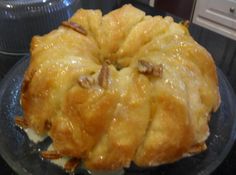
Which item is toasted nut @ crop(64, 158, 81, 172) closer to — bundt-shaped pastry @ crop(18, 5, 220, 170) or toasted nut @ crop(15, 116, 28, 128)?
bundt-shaped pastry @ crop(18, 5, 220, 170)

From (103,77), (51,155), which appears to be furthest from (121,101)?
(51,155)

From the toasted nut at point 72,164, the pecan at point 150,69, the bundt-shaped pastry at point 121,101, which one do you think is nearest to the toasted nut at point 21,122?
the bundt-shaped pastry at point 121,101

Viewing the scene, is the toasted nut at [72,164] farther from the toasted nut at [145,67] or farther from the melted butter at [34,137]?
the toasted nut at [145,67]

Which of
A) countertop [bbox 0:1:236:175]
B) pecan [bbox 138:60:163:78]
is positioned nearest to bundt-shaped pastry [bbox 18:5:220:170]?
pecan [bbox 138:60:163:78]

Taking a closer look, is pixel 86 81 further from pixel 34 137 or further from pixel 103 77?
A: pixel 34 137

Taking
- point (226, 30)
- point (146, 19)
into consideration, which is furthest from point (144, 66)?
point (226, 30)

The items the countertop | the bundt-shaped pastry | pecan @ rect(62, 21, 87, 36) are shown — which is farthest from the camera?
the countertop

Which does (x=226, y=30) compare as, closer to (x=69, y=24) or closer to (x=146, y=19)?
(x=146, y=19)
